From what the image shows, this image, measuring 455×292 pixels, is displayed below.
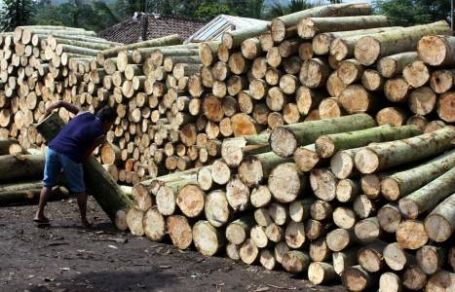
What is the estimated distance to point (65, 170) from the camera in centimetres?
774

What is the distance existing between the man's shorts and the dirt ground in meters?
0.56

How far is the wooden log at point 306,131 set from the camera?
6191 mm

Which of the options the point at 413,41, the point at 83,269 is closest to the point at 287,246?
the point at 83,269

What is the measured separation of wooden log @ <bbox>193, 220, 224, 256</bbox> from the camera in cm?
666

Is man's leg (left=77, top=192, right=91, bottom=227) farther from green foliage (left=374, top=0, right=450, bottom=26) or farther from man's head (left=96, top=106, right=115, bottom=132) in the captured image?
green foliage (left=374, top=0, right=450, bottom=26)

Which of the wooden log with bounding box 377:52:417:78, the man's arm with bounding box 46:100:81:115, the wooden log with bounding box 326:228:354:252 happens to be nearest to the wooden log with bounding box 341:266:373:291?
the wooden log with bounding box 326:228:354:252

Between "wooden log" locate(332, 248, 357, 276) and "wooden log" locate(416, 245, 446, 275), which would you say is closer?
"wooden log" locate(416, 245, 446, 275)

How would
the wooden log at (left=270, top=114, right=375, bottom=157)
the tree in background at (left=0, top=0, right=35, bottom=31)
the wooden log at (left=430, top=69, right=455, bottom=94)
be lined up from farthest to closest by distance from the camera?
the tree in background at (left=0, top=0, right=35, bottom=31) < the wooden log at (left=430, top=69, right=455, bottom=94) < the wooden log at (left=270, top=114, right=375, bottom=157)

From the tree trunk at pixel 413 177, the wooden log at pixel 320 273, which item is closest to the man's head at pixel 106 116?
the wooden log at pixel 320 273

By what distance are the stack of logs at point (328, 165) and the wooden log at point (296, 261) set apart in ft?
0.04

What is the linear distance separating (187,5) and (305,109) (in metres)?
50.4

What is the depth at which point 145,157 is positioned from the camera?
10609mm

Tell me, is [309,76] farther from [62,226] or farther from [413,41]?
[62,226]

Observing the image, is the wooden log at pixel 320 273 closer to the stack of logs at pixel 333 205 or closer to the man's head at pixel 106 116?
the stack of logs at pixel 333 205
